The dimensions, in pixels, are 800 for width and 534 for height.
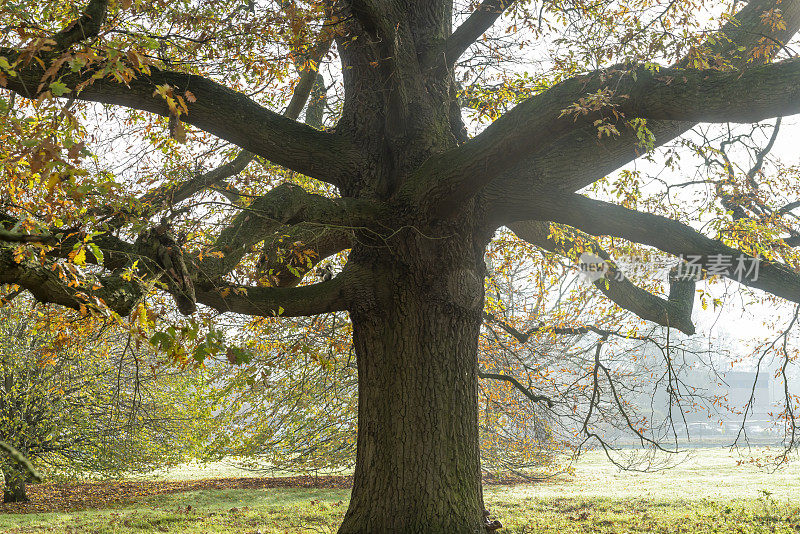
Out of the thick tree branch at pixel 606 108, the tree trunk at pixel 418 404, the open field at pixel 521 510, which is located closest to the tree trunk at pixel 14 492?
the open field at pixel 521 510

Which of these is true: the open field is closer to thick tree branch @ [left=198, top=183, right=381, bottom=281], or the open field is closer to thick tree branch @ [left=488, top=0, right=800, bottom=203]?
thick tree branch @ [left=488, top=0, right=800, bottom=203]

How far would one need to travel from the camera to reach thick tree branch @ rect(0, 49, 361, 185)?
535 centimetres

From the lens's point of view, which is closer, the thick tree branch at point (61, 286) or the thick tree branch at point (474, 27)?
the thick tree branch at point (61, 286)

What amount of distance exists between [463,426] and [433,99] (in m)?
3.44

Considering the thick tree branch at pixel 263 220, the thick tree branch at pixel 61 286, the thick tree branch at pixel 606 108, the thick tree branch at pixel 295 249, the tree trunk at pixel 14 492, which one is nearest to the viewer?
the thick tree branch at pixel 61 286

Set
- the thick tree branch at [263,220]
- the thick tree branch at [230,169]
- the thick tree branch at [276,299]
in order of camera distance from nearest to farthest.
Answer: the thick tree branch at [263,220]
the thick tree branch at [276,299]
the thick tree branch at [230,169]

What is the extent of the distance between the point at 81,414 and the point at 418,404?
11.1m

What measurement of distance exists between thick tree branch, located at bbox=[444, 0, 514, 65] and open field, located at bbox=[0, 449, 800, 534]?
635 cm

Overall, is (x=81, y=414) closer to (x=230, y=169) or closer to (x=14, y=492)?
(x=14, y=492)

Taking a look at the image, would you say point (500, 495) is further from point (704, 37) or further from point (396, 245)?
point (704, 37)

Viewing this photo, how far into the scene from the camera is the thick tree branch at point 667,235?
5.41 metres

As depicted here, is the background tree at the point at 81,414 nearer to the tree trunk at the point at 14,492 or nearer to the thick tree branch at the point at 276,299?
the tree trunk at the point at 14,492

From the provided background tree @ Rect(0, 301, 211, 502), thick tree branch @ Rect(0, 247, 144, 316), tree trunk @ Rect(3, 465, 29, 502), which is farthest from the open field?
thick tree branch @ Rect(0, 247, 144, 316)

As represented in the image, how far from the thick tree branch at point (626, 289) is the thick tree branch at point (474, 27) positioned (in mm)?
2167
